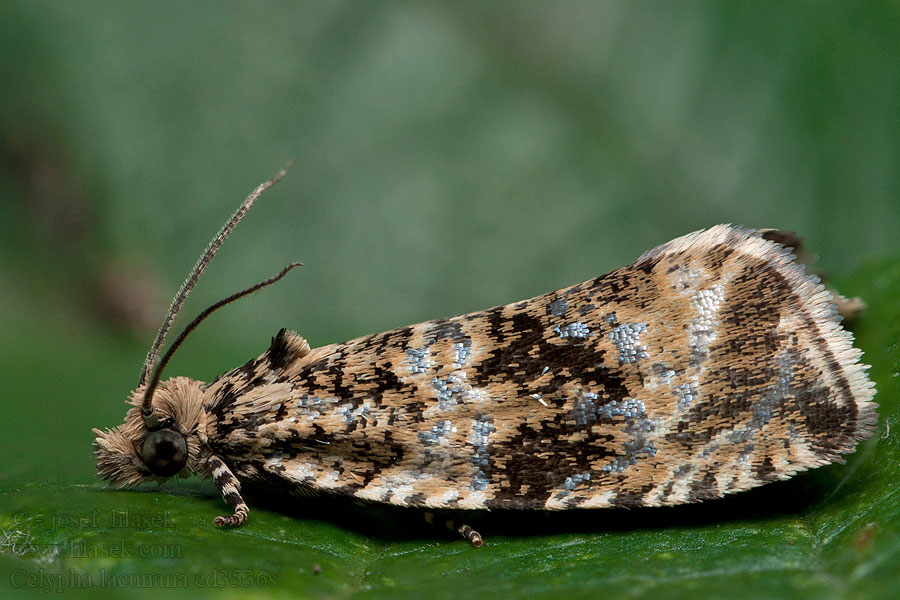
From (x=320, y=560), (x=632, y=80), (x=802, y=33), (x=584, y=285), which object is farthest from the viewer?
(x=632, y=80)

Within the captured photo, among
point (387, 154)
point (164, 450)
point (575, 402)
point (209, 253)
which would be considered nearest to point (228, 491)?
point (164, 450)

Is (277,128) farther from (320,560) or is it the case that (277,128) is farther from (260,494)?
(320,560)

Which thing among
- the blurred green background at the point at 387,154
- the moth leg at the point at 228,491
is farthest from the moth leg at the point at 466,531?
the blurred green background at the point at 387,154

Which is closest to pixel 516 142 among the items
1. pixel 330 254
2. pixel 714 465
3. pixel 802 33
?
pixel 330 254

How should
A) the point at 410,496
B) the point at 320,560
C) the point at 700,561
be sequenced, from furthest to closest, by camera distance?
the point at 410,496 < the point at 320,560 < the point at 700,561

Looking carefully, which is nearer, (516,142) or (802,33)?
(802,33)

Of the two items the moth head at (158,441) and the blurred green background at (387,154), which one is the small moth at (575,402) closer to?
the moth head at (158,441)
